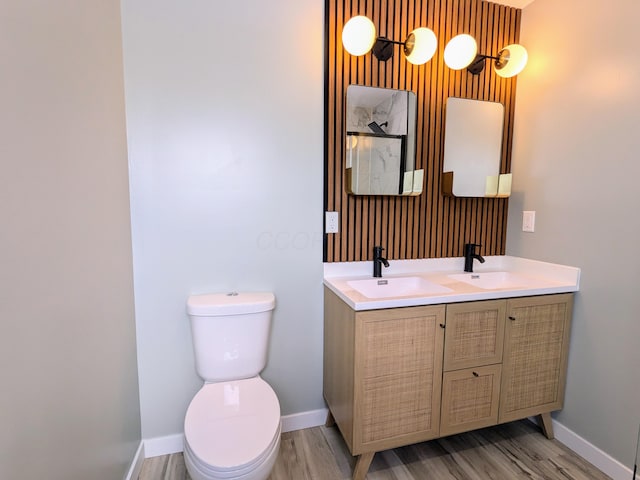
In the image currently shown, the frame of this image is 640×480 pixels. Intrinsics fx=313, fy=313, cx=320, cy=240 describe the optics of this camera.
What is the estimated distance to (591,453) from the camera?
5.22 ft

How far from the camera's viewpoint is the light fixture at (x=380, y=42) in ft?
5.19

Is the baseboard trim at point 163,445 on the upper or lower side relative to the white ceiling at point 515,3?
lower

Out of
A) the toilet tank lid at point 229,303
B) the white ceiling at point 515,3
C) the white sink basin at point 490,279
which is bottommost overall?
the toilet tank lid at point 229,303

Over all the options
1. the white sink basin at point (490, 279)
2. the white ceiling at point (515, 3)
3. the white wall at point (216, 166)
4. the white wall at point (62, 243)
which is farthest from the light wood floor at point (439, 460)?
the white ceiling at point (515, 3)

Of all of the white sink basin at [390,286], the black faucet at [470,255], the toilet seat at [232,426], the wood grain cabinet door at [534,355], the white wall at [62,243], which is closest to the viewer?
the white wall at [62,243]

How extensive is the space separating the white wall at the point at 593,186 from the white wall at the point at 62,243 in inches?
88.2

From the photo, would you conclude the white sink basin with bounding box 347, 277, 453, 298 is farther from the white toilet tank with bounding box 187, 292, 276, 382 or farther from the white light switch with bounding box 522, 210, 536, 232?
the white light switch with bounding box 522, 210, 536, 232

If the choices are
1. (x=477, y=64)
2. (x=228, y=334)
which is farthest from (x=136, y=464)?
(x=477, y=64)

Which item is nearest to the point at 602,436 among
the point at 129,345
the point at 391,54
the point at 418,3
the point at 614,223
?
the point at 614,223

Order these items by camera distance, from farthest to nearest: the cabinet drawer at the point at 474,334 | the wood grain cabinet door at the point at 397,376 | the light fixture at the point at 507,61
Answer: the light fixture at the point at 507,61 < the cabinet drawer at the point at 474,334 < the wood grain cabinet door at the point at 397,376

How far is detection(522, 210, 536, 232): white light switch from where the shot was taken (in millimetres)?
1906

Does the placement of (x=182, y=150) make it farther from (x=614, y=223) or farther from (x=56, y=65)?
(x=614, y=223)

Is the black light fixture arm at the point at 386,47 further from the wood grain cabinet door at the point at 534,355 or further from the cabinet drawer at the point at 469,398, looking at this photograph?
the cabinet drawer at the point at 469,398

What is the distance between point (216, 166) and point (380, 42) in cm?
111
